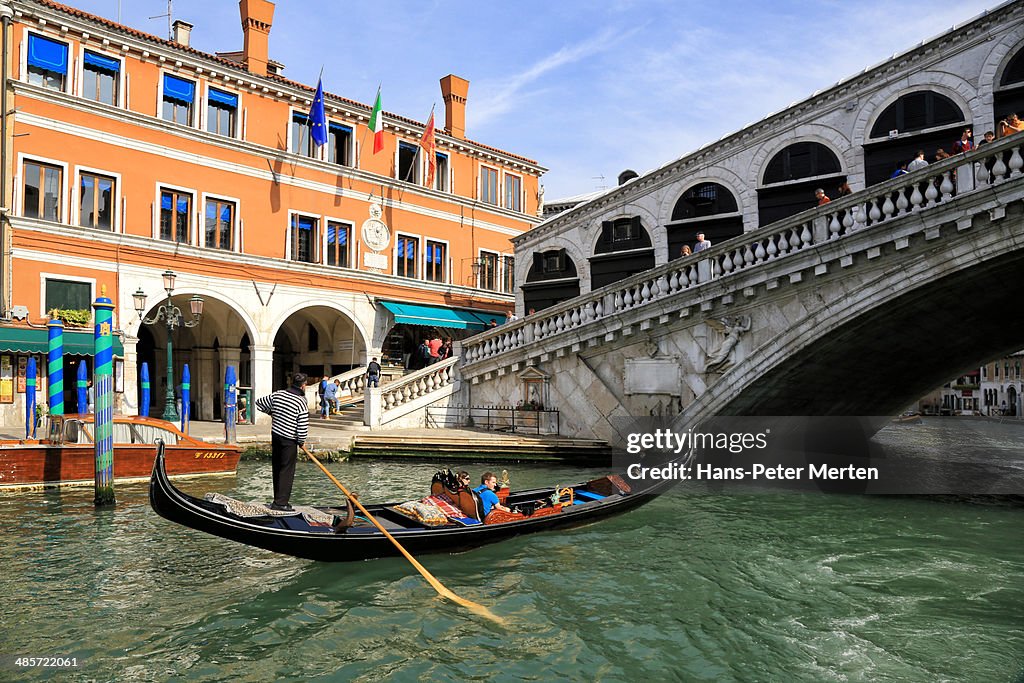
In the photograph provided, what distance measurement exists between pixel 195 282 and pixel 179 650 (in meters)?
12.3

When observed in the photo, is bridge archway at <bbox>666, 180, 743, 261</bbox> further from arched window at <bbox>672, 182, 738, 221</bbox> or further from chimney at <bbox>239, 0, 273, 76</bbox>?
chimney at <bbox>239, 0, 273, 76</bbox>

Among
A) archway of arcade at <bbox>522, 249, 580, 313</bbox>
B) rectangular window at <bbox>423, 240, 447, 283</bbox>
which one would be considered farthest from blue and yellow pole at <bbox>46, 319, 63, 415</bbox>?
archway of arcade at <bbox>522, 249, 580, 313</bbox>

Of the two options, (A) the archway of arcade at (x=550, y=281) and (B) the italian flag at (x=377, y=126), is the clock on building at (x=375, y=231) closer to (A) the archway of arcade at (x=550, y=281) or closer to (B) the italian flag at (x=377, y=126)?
(B) the italian flag at (x=377, y=126)

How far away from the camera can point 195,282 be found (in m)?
15.4

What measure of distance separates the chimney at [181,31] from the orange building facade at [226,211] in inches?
Result: 1.8

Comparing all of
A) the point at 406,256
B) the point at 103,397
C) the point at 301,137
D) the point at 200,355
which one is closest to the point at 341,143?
the point at 301,137

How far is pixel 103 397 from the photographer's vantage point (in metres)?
8.71

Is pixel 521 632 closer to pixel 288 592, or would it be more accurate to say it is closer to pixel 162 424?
pixel 288 592

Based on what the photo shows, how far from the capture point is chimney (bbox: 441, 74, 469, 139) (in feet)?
68.0

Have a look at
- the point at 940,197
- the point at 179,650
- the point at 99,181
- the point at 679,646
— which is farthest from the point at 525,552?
the point at 99,181

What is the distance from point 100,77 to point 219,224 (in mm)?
3606

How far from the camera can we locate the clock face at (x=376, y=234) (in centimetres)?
1834

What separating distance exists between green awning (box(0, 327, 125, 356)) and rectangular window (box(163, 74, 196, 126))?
5.10 metres

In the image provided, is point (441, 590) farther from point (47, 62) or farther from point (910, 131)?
point (47, 62)
